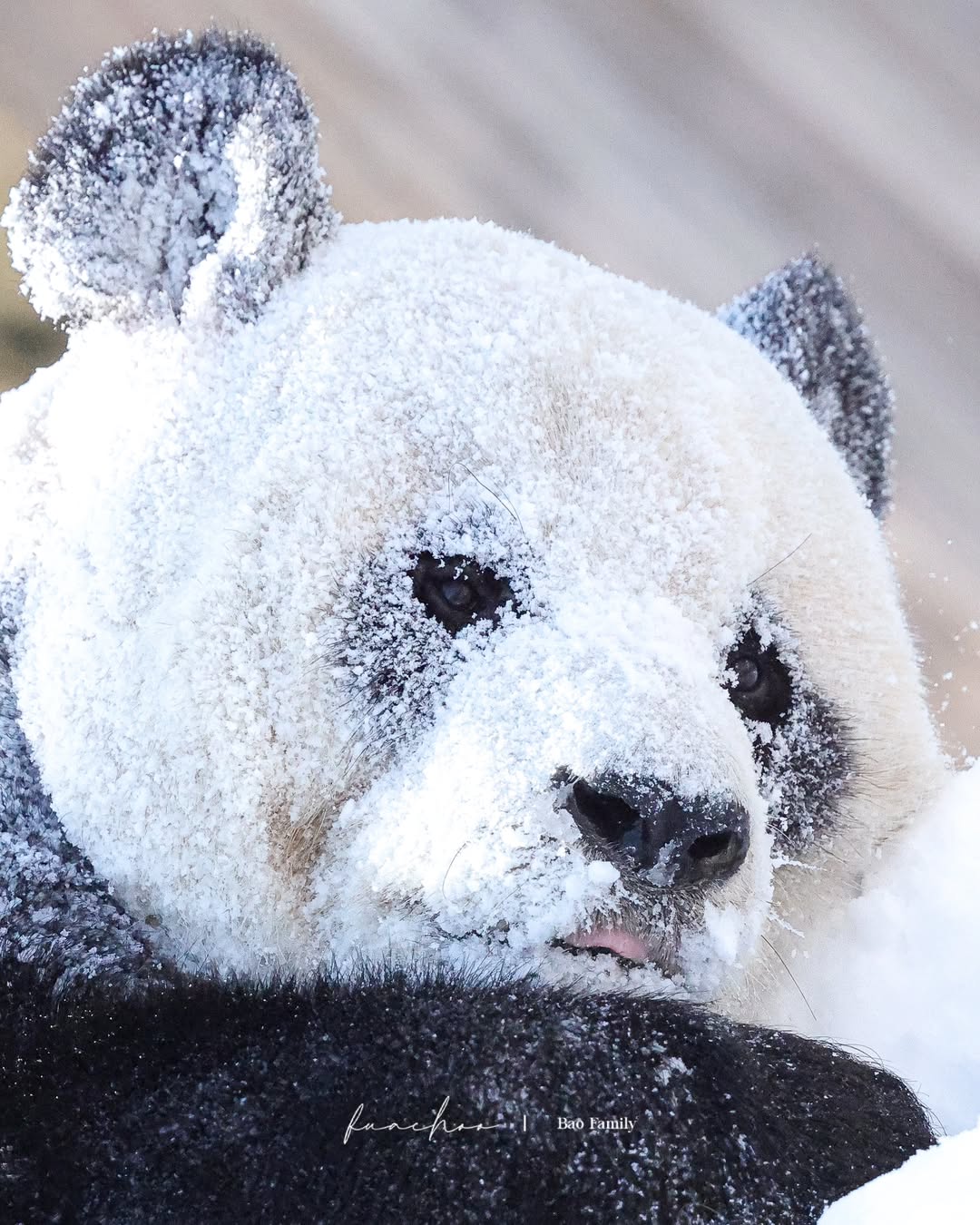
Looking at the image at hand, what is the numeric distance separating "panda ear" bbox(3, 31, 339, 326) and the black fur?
49cm

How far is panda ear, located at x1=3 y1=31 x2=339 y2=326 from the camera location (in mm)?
877

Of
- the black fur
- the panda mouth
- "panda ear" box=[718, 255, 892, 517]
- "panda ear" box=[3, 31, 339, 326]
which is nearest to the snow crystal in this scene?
the black fur

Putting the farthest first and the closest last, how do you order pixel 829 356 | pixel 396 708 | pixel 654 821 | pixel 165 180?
pixel 829 356
pixel 165 180
pixel 396 708
pixel 654 821

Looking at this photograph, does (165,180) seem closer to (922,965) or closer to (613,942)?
(613,942)

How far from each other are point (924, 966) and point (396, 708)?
405 mm

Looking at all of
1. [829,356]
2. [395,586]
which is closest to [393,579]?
[395,586]

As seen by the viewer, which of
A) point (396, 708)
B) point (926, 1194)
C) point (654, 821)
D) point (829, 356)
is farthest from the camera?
point (829, 356)

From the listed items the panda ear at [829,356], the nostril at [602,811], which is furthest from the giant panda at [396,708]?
the panda ear at [829,356]

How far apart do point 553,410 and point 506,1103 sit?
1.47ft

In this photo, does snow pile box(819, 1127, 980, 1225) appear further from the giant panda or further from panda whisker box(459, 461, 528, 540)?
panda whisker box(459, 461, 528, 540)

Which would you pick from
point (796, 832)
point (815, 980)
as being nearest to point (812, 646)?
point (796, 832)

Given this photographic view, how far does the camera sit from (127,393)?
86cm

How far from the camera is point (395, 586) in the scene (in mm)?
797

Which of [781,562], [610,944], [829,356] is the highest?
[829,356]
